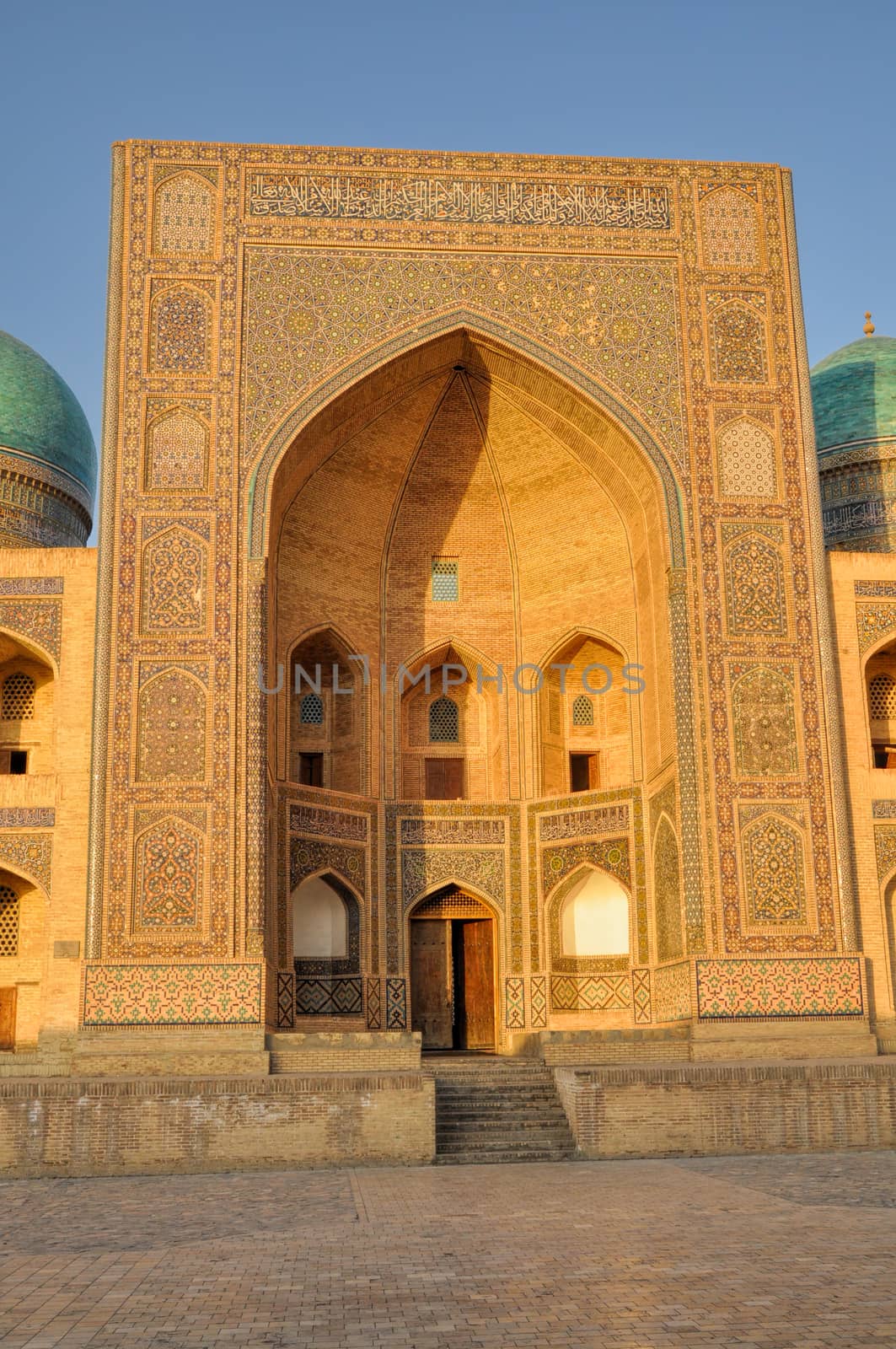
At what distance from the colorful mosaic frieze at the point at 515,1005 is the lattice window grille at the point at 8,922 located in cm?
395

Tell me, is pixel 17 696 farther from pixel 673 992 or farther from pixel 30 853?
pixel 673 992

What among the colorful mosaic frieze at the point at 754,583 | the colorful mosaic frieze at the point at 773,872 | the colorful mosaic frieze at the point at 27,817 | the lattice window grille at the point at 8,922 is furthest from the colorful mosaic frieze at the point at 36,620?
the colorful mosaic frieze at the point at 773,872

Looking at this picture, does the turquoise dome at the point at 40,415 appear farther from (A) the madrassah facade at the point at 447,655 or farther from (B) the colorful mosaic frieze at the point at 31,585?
(B) the colorful mosaic frieze at the point at 31,585

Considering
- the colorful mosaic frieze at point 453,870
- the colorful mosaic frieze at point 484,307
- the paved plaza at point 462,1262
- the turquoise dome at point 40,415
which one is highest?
the turquoise dome at point 40,415

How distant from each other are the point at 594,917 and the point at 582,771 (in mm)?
1296

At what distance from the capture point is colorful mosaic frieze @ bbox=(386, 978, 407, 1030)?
11.9 meters

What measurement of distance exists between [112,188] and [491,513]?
417cm

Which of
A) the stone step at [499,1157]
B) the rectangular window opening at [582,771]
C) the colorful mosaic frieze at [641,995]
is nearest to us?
the stone step at [499,1157]

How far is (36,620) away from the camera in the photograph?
1109cm

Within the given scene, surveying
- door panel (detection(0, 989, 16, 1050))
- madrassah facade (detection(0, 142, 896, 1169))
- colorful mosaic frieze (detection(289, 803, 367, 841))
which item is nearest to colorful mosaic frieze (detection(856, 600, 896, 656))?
madrassah facade (detection(0, 142, 896, 1169))

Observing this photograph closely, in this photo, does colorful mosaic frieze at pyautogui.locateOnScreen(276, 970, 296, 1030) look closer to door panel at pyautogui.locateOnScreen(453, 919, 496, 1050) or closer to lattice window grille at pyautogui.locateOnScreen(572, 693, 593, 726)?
door panel at pyautogui.locateOnScreen(453, 919, 496, 1050)

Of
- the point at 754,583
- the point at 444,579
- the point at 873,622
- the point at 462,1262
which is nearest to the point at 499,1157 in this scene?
the point at 462,1262

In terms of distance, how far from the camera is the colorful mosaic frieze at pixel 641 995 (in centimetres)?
1158

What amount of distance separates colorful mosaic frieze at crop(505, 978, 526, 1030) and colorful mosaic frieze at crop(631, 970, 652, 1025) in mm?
958
